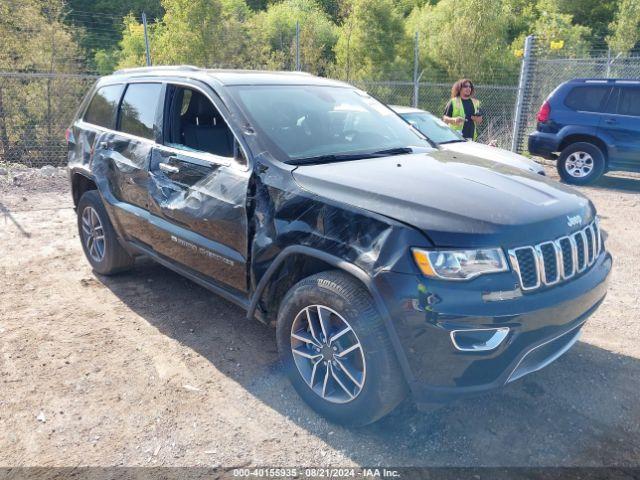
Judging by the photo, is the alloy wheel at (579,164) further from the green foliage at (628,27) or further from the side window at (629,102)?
the green foliage at (628,27)

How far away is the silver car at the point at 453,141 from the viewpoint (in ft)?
24.2

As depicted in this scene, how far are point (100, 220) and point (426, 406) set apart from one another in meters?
3.38

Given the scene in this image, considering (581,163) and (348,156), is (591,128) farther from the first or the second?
(348,156)

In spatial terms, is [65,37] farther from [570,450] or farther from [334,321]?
[570,450]

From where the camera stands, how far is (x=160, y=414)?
2943 millimetres

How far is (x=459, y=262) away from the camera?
233 centimetres

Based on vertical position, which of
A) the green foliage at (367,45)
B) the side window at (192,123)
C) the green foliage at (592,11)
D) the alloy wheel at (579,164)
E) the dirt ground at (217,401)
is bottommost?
the dirt ground at (217,401)

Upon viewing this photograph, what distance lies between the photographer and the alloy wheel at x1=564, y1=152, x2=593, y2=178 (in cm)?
937

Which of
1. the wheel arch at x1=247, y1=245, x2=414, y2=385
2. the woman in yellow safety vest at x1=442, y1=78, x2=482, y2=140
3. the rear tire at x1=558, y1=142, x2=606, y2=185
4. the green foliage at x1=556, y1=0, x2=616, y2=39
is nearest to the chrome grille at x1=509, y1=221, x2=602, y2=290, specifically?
the wheel arch at x1=247, y1=245, x2=414, y2=385

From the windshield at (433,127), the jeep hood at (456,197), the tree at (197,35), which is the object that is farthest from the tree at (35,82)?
the jeep hood at (456,197)

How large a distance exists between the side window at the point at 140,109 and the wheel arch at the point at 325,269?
1639mm

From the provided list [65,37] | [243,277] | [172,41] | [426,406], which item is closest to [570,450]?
[426,406]

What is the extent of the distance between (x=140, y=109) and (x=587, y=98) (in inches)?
321

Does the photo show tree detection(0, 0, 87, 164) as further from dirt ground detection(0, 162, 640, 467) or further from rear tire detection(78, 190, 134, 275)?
dirt ground detection(0, 162, 640, 467)
